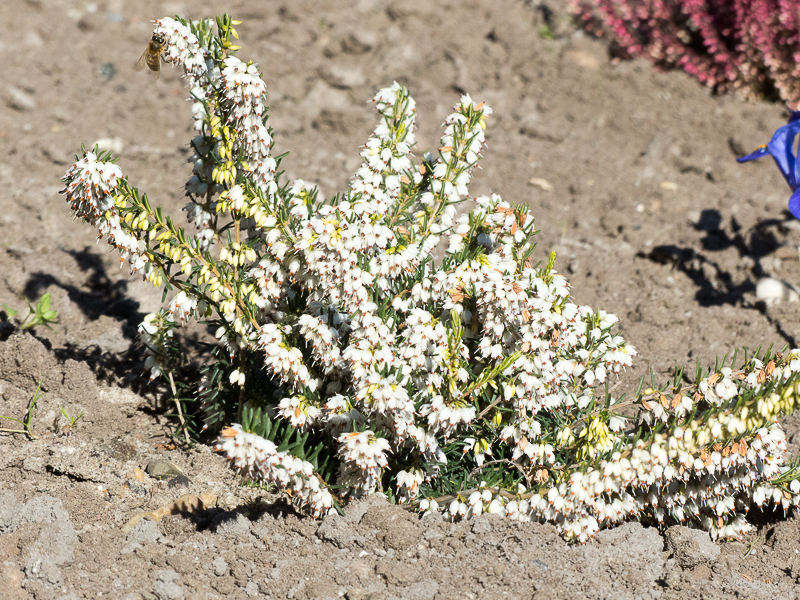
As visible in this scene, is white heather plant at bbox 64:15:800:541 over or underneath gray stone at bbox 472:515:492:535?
over

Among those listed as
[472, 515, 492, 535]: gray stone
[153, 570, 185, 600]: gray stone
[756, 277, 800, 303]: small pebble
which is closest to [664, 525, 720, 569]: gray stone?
[472, 515, 492, 535]: gray stone

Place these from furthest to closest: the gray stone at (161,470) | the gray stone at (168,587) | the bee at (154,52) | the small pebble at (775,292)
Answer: the small pebble at (775,292) → the gray stone at (161,470) → the bee at (154,52) → the gray stone at (168,587)

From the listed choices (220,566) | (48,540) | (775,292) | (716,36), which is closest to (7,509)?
(48,540)

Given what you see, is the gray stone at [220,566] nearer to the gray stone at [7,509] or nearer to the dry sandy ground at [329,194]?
the dry sandy ground at [329,194]

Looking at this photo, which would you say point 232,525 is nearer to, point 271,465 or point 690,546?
point 271,465

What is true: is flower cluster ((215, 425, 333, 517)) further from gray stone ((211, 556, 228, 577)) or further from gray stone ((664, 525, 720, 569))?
gray stone ((664, 525, 720, 569))

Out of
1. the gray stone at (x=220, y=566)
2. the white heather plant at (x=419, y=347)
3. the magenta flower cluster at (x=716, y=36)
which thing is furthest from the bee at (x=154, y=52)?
the magenta flower cluster at (x=716, y=36)
